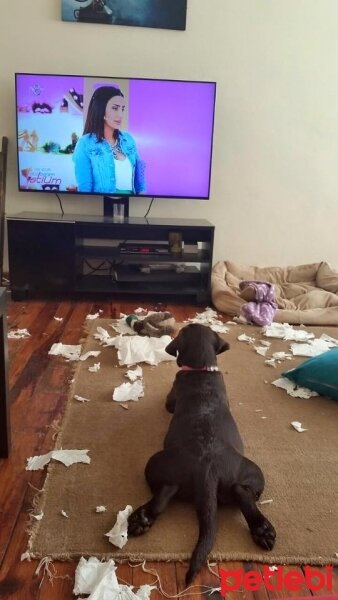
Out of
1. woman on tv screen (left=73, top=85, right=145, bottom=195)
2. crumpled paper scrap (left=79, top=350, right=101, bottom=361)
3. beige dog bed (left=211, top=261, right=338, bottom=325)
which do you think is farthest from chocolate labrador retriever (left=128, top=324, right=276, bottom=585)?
woman on tv screen (left=73, top=85, right=145, bottom=195)

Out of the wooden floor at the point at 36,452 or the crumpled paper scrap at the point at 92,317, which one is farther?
the crumpled paper scrap at the point at 92,317

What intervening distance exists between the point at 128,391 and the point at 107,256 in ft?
5.47

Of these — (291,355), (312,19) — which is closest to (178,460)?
(291,355)

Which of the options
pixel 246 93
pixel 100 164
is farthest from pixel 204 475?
pixel 246 93

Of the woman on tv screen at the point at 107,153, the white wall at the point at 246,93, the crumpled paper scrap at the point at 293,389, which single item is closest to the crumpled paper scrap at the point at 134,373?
the crumpled paper scrap at the point at 293,389

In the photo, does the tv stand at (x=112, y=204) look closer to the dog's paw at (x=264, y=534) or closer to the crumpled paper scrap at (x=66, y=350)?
the crumpled paper scrap at (x=66, y=350)

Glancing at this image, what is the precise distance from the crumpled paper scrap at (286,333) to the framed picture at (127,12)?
2.39 m

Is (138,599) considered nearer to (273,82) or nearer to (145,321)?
(145,321)

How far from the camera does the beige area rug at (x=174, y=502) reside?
1.28 meters

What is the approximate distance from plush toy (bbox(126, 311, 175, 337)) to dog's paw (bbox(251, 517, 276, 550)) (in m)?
1.58

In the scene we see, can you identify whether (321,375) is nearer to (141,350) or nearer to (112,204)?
(141,350)

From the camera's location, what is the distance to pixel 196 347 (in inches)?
72.6

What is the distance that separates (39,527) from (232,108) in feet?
11.2

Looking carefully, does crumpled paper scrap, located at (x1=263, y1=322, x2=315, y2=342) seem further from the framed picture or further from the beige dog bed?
the framed picture
